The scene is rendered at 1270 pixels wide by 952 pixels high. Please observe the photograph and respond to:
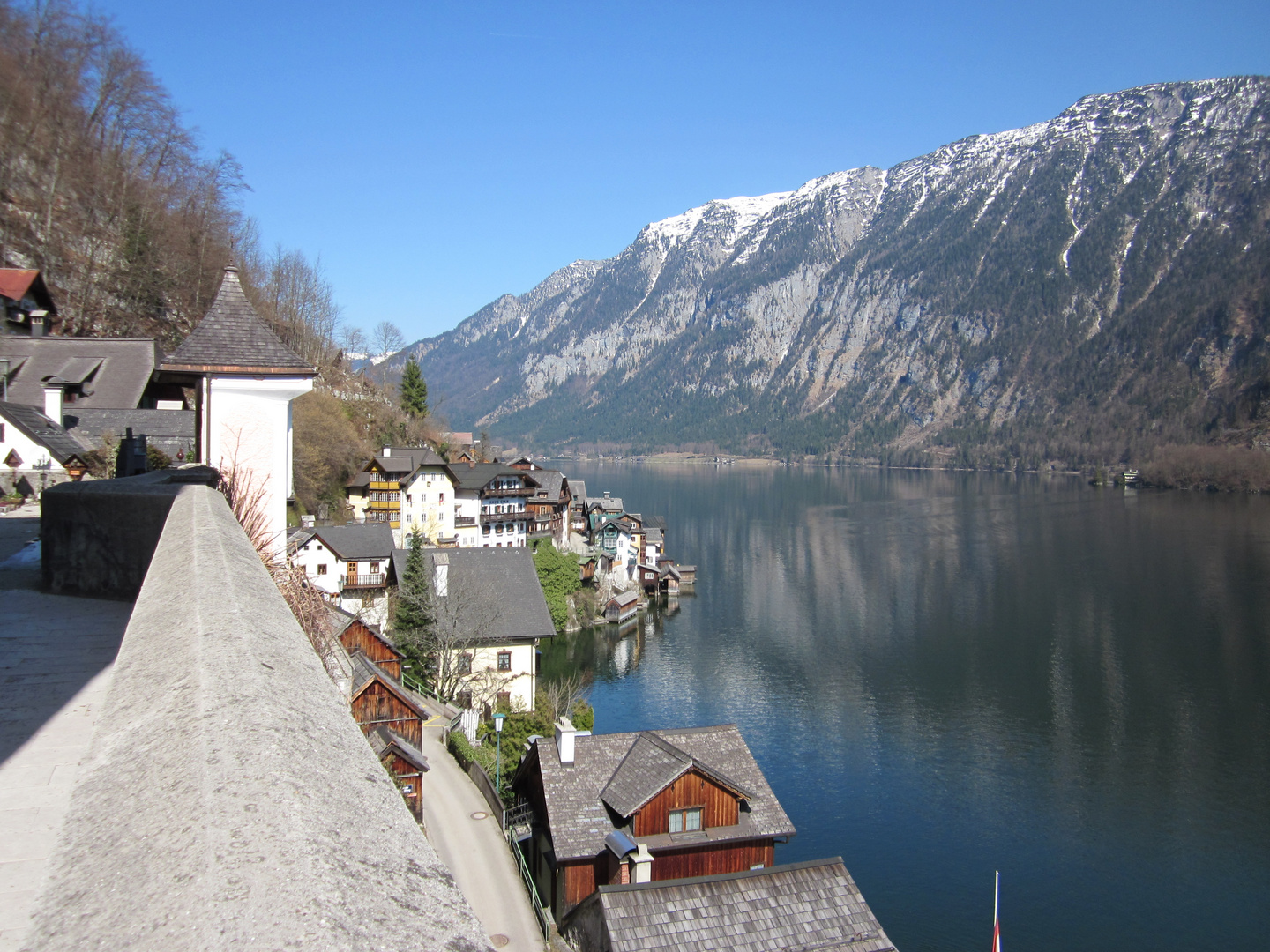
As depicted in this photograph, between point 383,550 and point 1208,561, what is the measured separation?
54503 mm

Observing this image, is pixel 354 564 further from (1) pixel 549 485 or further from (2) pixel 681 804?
(1) pixel 549 485

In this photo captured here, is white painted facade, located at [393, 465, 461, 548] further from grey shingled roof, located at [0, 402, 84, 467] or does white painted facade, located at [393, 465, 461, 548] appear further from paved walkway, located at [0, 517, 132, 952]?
paved walkway, located at [0, 517, 132, 952]

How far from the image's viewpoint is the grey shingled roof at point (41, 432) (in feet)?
57.6

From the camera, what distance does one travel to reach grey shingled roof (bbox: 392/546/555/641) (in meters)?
30.3

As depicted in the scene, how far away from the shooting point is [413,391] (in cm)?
5766

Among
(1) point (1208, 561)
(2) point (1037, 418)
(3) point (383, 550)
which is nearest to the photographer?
(3) point (383, 550)

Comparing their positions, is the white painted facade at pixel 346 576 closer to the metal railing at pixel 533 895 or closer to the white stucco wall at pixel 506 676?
the white stucco wall at pixel 506 676

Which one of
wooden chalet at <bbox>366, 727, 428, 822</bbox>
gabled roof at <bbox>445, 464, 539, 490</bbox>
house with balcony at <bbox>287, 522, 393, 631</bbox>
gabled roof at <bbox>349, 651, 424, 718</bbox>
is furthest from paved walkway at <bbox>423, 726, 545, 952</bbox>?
A: gabled roof at <bbox>445, 464, 539, 490</bbox>

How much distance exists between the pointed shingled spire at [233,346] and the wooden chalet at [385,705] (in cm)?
1229

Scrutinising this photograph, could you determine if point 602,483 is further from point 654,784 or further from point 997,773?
point 654,784

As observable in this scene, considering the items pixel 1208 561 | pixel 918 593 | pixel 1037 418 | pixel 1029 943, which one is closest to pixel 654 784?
pixel 1029 943

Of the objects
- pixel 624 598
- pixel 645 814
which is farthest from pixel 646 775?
pixel 624 598

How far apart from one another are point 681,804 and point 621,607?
3071cm

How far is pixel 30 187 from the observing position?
26750 millimetres
